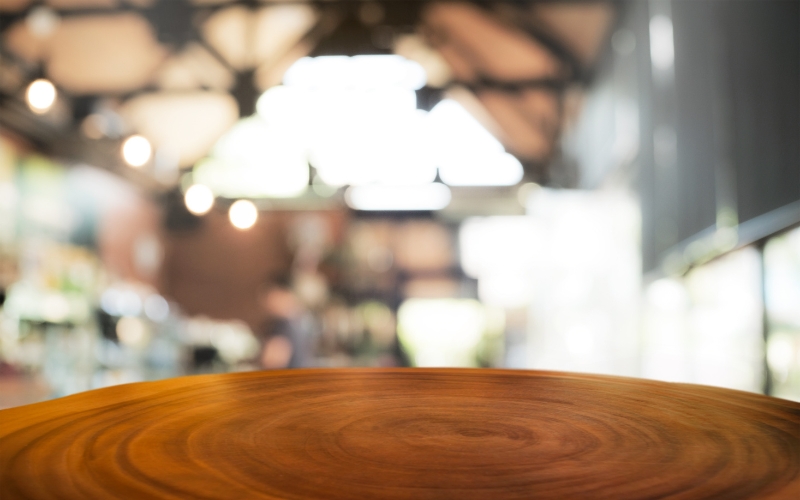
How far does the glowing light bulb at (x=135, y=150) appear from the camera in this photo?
198 inches

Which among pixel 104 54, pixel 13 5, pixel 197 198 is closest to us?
pixel 197 198

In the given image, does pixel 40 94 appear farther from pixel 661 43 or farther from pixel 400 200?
pixel 400 200

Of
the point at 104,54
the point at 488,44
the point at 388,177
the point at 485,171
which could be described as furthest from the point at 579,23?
the point at 104,54

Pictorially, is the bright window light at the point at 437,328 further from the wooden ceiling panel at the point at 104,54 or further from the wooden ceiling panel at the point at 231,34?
the wooden ceiling panel at the point at 104,54

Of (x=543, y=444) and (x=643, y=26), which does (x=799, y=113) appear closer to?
(x=543, y=444)

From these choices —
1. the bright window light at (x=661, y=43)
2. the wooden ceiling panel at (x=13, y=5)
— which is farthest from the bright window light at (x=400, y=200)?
the bright window light at (x=661, y=43)

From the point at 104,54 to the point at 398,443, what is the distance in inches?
283

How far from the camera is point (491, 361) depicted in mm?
10195

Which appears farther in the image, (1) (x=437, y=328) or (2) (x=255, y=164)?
(1) (x=437, y=328)

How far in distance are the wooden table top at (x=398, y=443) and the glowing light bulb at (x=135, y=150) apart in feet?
15.5

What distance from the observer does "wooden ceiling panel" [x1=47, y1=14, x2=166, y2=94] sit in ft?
20.1

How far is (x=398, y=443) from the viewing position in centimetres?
54

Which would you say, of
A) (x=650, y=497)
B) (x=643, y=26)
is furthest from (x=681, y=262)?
(x=650, y=497)

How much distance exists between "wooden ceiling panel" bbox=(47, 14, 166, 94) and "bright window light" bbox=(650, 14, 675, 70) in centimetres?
494
